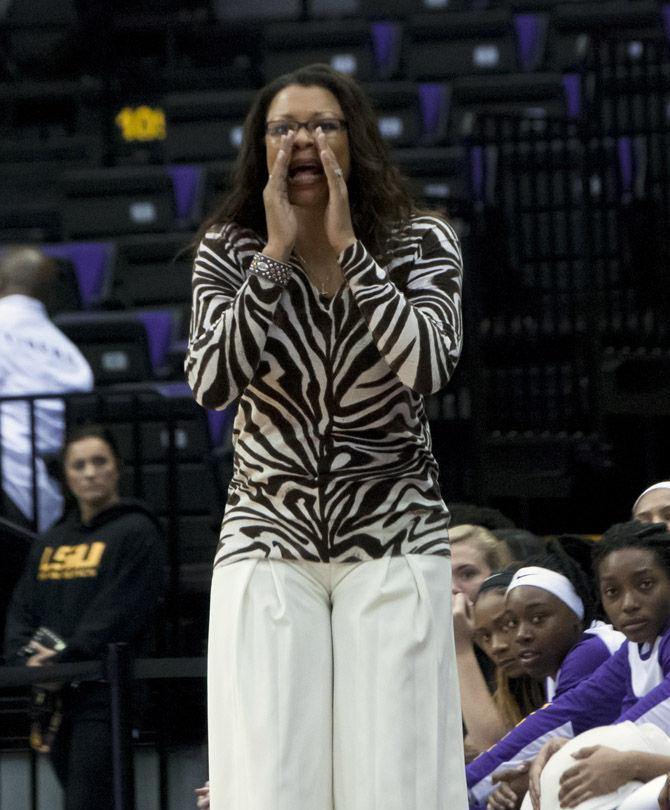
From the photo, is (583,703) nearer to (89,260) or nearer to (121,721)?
(121,721)

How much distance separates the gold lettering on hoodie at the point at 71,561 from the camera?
535cm

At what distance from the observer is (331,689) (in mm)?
2193

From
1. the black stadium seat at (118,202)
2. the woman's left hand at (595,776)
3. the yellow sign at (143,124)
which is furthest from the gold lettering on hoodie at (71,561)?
the yellow sign at (143,124)

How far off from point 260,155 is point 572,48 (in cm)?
704

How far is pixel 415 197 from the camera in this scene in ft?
8.08

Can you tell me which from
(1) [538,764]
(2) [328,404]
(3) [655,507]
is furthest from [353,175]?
(3) [655,507]

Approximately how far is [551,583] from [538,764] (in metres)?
0.52

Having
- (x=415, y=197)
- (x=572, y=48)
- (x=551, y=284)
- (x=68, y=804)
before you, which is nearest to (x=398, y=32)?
(x=572, y=48)

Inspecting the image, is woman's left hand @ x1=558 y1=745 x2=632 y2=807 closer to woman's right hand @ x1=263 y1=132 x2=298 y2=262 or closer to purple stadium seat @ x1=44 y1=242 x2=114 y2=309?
woman's right hand @ x1=263 y1=132 x2=298 y2=262

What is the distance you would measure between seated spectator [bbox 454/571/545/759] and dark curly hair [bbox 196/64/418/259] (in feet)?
4.85

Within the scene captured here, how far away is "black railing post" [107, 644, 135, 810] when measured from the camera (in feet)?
A: 13.1

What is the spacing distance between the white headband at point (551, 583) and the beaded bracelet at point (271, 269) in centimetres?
157

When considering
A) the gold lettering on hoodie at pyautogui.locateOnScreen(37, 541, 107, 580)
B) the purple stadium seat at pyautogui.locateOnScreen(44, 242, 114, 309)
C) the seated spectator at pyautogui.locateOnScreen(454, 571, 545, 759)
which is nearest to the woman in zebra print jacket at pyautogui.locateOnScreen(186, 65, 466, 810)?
the seated spectator at pyautogui.locateOnScreen(454, 571, 545, 759)

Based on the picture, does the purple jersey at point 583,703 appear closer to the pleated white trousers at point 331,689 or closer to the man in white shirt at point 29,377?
the pleated white trousers at point 331,689
